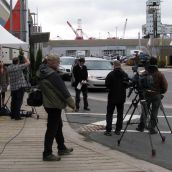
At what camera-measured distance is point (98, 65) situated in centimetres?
2666

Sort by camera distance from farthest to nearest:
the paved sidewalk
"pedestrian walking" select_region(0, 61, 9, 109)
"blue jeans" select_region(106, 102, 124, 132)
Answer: "pedestrian walking" select_region(0, 61, 9, 109) < "blue jeans" select_region(106, 102, 124, 132) < the paved sidewalk

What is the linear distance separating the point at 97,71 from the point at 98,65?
121 centimetres

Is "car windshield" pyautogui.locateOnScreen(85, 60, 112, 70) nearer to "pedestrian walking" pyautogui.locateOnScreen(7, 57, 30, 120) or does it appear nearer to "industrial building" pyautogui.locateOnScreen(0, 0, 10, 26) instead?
"industrial building" pyautogui.locateOnScreen(0, 0, 10, 26)

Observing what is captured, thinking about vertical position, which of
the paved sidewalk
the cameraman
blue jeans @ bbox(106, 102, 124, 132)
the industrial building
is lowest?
the paved sidewalk

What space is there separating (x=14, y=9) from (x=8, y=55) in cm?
840

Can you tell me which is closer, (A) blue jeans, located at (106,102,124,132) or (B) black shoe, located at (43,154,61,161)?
(B) black shoe, located at (43,154,61,161)

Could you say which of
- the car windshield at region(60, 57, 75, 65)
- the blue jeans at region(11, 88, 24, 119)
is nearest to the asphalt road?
the blue jeans at region(11, 88, 24, 119)

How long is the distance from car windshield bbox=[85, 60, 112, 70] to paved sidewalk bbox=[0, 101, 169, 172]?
14.8 m

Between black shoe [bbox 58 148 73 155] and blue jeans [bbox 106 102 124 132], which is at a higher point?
blue jeans [bbox 106 102 124 132]

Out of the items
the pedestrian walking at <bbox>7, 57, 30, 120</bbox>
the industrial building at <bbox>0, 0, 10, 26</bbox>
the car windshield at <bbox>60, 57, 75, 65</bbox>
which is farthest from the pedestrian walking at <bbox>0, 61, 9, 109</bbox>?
the car windshield at <bbox>60, 57, 75, 65</bbox>

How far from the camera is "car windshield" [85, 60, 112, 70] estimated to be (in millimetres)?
26391

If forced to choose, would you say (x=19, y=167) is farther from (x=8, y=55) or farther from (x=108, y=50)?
(x=108, y=50)

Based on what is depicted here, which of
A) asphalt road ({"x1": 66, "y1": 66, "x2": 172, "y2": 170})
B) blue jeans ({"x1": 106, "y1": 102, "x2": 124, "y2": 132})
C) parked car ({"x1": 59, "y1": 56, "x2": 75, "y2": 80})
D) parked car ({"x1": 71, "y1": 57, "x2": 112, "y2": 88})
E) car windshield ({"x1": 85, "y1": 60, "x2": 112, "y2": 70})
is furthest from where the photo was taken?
parked car ({"x1": 59, "y1": 56, "x2": 75, "y2": 80})

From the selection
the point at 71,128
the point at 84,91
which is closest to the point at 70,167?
the point at 71,128
